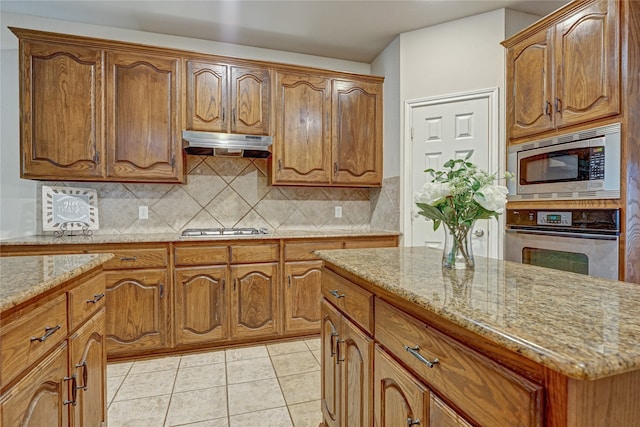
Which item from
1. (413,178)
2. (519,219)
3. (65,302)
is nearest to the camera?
(65,302)

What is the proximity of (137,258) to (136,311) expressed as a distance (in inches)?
15.3

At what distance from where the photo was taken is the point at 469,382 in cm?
70

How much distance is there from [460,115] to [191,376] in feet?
9.43

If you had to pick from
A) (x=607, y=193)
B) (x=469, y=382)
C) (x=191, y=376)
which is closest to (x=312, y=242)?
(x=191, y=376)

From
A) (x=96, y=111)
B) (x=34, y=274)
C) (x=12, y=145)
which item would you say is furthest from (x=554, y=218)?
(x=12, y=145)

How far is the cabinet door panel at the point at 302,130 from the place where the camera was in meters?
3.00

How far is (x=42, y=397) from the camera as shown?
98 centimetres

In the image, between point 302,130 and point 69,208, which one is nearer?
point 69,208

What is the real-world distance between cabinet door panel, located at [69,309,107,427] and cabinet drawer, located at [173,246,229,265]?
3.41 ft

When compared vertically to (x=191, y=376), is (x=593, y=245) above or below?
above

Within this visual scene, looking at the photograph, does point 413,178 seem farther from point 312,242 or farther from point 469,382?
point 469,382

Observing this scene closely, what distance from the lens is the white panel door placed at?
271 centimetres

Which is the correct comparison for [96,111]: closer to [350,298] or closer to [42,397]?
[42,397]

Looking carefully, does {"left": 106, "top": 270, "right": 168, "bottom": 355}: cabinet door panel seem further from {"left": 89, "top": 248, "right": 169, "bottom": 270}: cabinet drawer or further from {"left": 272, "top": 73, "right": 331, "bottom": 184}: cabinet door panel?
{"left": 272, "top": 73, "right": 331, "bottom": 184}: cabinet door panel
